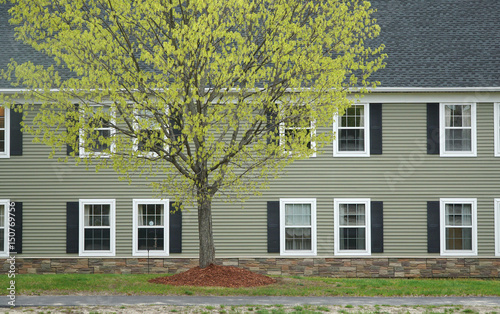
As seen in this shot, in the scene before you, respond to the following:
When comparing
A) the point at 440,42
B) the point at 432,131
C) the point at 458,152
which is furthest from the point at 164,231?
the point at 440,42

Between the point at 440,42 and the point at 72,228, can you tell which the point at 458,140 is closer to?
the point at 440,42

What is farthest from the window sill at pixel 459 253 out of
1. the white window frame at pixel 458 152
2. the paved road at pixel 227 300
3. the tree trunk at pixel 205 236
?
the tree trunk at pixel 205 236

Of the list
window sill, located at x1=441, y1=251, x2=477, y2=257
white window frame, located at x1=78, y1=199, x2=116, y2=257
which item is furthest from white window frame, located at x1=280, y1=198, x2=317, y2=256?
white window frame, located at x1=78, y1=199, x2=116, y2=257

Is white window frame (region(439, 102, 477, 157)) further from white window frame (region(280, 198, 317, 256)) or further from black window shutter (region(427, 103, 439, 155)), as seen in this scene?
white window frame (region(280, 198, 317, 256))

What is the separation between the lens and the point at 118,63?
1354 cm

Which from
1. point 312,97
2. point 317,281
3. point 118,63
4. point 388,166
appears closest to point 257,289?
point 317,281

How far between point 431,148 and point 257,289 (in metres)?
8.35

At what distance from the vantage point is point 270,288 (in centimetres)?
1416

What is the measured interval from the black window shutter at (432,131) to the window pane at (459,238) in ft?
7.88

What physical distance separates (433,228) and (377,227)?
1.66 m

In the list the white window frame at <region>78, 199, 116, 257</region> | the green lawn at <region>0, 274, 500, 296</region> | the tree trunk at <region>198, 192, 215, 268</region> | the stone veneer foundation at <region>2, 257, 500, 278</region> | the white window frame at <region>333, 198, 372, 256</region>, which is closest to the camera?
the green lawn at <region>0, 274, 500, 296</region>

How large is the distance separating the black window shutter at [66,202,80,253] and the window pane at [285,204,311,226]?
6.17m

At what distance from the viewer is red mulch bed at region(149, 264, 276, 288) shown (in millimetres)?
14438

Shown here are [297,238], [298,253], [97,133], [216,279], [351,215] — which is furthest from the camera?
[351,215]
